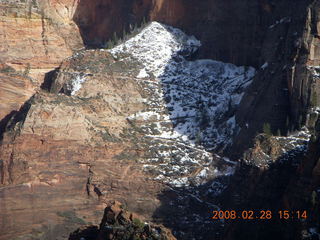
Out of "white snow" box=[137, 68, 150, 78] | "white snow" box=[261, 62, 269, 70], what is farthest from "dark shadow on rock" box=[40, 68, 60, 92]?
"white snow" box=[261, 62, 269, 70]

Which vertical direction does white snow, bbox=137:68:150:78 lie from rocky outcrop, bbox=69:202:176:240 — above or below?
above

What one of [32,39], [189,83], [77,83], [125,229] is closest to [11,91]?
[77,83]

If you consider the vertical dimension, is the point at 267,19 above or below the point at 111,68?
above

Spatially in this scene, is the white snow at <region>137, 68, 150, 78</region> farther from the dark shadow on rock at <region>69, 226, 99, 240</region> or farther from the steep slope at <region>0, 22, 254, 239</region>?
the dark shadow on rock at <region>69, 226, 99, 240</region>

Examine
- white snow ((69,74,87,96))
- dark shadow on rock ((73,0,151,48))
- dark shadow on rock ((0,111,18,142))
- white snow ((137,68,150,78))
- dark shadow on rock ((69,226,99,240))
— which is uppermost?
dark shadow on rock ((73,0,151,48))

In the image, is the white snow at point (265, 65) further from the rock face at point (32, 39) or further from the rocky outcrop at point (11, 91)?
the rock face at point (32, 39)

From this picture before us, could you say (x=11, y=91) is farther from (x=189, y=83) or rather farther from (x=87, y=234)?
(x=87, y=234)

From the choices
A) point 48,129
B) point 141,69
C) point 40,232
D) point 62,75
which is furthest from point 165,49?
point 40,232

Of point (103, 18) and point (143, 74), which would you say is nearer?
point (143, 74)

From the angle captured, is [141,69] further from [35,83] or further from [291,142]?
[291,142]

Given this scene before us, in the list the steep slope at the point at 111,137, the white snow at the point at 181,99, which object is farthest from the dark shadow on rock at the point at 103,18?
the steep slope at the point at 111,137

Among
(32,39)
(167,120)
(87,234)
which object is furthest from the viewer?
(32,39)
